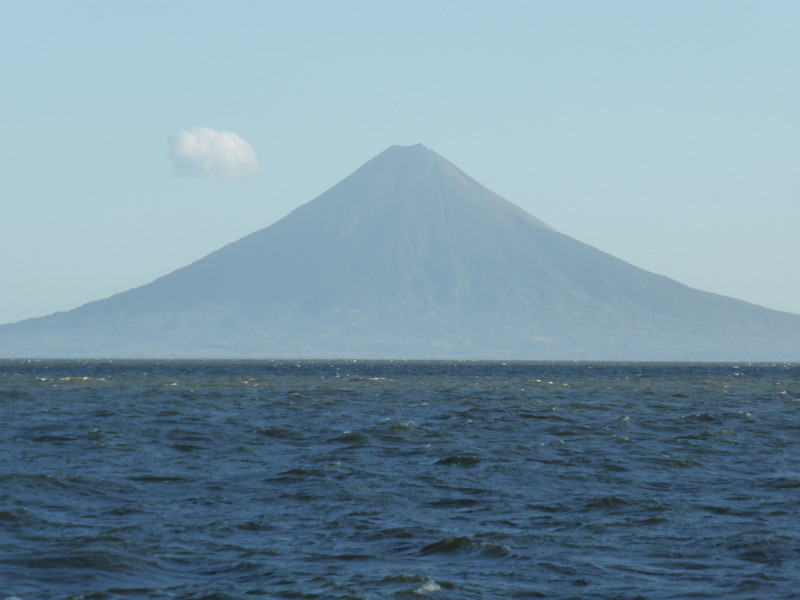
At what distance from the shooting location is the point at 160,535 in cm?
2072

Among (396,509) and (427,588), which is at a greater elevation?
(396,509)

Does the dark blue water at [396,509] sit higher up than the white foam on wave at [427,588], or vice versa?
the dark blue water at [396,509]

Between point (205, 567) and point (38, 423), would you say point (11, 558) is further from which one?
point (38, 423)

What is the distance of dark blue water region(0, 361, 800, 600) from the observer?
17.9 meters

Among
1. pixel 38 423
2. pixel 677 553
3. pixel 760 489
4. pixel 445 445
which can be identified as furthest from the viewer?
pixel 38 423

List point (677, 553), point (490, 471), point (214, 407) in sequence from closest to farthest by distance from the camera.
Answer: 1. point (677, 553)
2. point (490, 471)
3. point (214, 407)

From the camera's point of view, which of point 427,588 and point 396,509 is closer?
point 427,588

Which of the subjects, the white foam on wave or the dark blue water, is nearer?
the white foam on wave

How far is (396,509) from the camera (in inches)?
936

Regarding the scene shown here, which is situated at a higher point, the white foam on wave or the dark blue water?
the dark blue water

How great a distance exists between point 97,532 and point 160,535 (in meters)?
1.14

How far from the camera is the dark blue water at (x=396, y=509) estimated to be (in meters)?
17.9

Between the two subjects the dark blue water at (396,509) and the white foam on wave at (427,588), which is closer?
the white foam on wave at (427,588)

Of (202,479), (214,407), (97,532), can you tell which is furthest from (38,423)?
(97,532)
